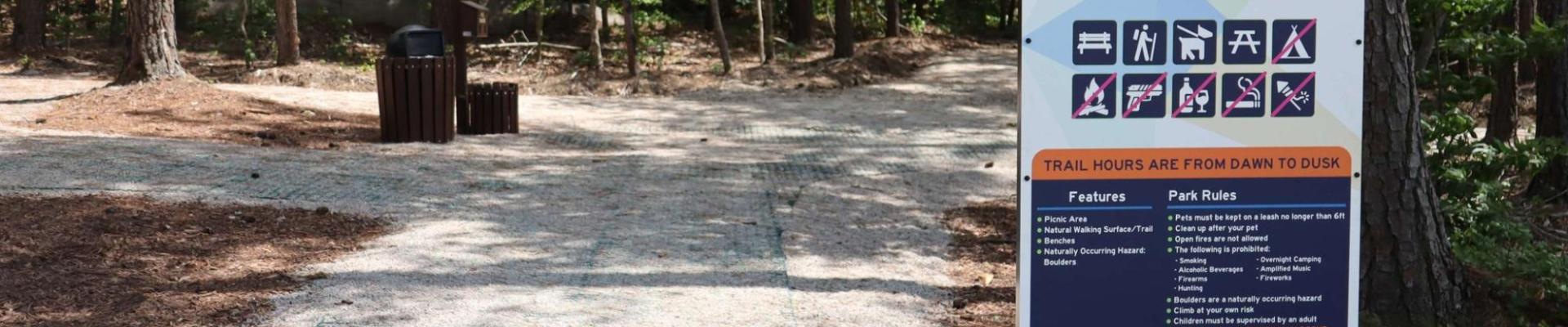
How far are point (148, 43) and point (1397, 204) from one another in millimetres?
12083

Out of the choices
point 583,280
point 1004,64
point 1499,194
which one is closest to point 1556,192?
point 1499,194

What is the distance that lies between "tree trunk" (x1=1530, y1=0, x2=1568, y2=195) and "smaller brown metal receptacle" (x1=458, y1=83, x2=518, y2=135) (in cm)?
760

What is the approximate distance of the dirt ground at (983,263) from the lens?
5699 mm

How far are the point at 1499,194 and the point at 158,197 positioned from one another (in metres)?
6.41

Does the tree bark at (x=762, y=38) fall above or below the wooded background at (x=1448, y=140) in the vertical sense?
above

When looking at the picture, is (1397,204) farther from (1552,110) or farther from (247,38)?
(247,38)

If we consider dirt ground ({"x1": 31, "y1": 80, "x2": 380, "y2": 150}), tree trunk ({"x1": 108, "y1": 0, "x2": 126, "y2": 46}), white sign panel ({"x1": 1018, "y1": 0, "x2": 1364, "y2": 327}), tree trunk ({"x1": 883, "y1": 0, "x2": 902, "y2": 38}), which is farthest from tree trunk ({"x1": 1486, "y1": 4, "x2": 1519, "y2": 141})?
tree trunk ({"x1": 108, "y1": 0, "x2": 126, "y2": 46})

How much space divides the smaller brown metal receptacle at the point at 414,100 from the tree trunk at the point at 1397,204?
8290 millimetres

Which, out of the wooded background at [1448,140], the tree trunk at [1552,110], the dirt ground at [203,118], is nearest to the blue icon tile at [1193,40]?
the wooded background at [1448,140]

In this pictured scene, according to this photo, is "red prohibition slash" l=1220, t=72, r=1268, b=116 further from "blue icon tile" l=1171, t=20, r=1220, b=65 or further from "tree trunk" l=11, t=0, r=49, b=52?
"tree trunk" l=11, t=0, r=49, b=52

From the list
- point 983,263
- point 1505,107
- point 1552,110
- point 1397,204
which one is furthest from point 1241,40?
point 1505,107

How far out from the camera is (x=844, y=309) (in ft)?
18.5

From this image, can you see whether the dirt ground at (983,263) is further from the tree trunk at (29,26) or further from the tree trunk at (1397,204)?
the tree trunk at (29,26)

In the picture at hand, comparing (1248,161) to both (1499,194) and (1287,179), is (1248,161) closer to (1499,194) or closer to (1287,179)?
(1287,179)
